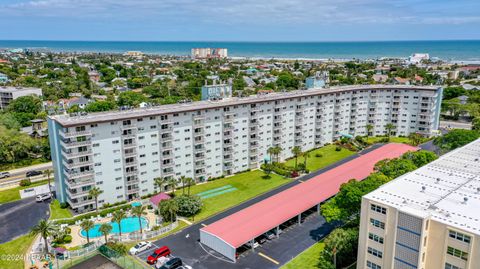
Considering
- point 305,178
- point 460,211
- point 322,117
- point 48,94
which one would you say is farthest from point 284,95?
point 48,94

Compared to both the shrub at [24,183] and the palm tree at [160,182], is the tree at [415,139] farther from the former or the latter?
the shrub at [24,183]

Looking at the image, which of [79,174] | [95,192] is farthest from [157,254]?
[79,174]

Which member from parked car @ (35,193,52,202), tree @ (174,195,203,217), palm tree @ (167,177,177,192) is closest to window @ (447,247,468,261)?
tree @ (174,195,203,217)

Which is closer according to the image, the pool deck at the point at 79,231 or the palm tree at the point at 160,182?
the pool deck at the point at 79,231

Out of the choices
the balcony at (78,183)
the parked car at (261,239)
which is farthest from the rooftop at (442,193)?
the balcony at (78,183)

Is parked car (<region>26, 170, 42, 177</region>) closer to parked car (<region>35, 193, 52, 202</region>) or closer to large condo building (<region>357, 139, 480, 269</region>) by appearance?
parked car (<region>35, 193, 52, 202</region>)

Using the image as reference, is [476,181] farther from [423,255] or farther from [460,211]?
[423,255]
